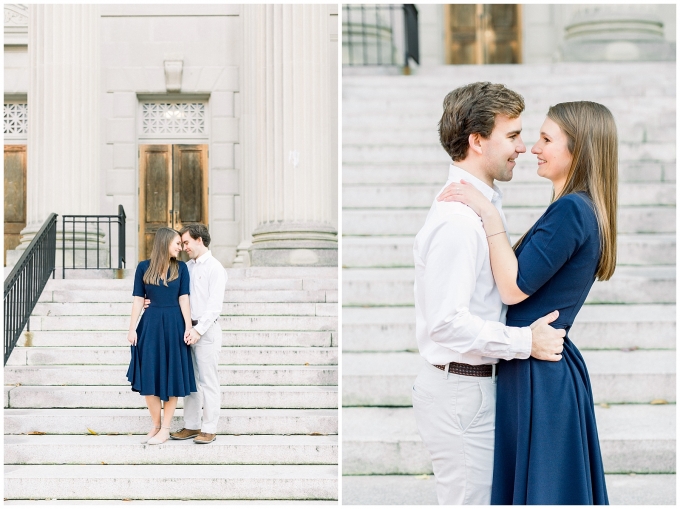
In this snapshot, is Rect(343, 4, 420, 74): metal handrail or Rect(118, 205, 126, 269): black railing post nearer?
Rect(118, 205, 126, 269): black railing post

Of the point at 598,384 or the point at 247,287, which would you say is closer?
the point at 598,384

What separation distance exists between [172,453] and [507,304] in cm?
373

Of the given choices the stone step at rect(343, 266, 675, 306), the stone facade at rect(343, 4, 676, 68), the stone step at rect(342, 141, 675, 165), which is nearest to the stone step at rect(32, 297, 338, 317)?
the stone step at rect(342, 141, 675, 165)

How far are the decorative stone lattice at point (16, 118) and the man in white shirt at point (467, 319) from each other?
12593mm

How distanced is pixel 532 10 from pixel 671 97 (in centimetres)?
680

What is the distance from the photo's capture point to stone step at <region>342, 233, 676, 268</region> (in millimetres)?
6809

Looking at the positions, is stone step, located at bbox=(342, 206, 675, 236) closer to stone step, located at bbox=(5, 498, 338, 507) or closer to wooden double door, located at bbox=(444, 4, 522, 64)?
stone step, located at bbox=(5, 498, 338, 507)

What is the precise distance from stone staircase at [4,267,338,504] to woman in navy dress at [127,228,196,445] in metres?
0.37

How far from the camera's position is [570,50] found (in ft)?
39.8

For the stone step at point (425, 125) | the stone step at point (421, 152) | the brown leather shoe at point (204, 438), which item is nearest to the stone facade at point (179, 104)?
the stone step at point (425, 125)

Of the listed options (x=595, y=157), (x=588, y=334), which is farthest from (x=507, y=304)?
(x=588, y=334)

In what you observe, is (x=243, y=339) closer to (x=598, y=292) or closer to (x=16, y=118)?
(x=598, y=292)

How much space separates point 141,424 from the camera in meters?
6.38

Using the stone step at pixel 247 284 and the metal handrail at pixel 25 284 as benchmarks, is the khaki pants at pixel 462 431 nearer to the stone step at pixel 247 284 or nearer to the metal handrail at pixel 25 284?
the metal handrail at pixel 25 284
